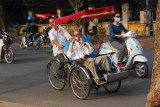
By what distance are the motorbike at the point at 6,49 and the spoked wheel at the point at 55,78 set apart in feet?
18.0

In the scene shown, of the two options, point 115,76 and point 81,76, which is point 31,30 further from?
point 115,76

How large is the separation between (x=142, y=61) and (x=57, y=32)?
256cm

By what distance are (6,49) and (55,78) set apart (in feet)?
19.8

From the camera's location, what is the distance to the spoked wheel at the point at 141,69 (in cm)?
952

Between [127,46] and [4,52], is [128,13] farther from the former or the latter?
[127,46]

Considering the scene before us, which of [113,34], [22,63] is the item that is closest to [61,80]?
[113,34]

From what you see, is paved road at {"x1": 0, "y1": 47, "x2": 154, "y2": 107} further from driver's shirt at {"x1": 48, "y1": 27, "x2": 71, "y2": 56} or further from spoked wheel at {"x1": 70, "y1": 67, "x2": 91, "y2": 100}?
driver's shirt at {"x1": 48, "y1": 27, "x2": 71, "y2": 56}

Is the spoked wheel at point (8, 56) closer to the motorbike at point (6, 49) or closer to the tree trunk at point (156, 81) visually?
the motorbike at point (6, 49)

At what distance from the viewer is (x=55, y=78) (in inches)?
335

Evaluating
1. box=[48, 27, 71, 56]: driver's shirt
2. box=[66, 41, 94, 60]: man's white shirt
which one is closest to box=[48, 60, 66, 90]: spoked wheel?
box=[48, 27, 71, 56]: driver's shirt

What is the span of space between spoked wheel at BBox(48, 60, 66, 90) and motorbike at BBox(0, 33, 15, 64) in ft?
18.0

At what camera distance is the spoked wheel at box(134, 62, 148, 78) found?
9523mm

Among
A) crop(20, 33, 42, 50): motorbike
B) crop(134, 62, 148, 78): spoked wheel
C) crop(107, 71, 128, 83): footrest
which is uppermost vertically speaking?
crop(20, 33, 42, 50): motorbike

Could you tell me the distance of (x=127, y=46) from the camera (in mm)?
9922
